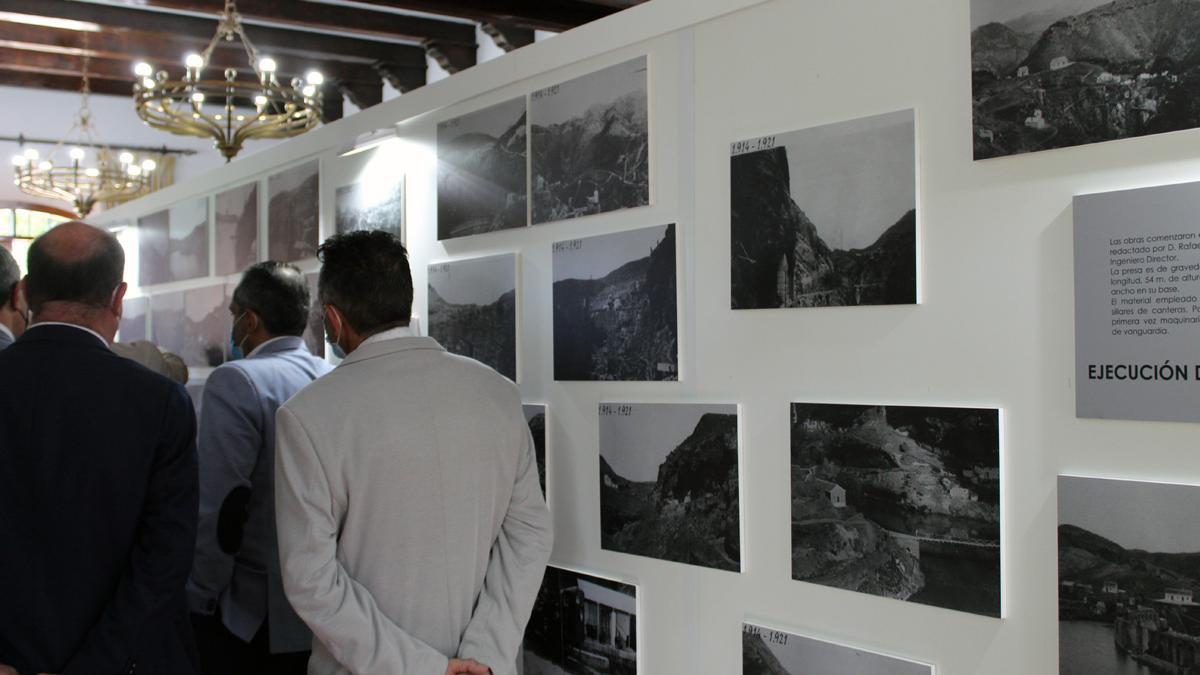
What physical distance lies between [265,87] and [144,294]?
1620 mm

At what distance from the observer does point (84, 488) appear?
2164mm

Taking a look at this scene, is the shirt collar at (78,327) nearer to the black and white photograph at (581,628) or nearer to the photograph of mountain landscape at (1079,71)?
the black and white photograph at (581,628)

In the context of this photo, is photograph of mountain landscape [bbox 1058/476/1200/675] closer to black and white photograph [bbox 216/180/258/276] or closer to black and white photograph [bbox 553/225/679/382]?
black and white photograph [bbox 553/225/679/382]

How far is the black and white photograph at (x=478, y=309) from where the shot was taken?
296cm

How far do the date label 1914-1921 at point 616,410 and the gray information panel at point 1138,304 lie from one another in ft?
3.77

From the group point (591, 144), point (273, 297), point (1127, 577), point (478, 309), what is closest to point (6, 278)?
point (273, 297)

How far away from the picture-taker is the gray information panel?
1.59 meters

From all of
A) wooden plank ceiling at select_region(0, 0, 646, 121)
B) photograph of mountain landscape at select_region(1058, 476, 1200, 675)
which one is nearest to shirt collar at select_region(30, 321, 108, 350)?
photograph of mountain landscape at select_region(1058, 476, 1200, 675)

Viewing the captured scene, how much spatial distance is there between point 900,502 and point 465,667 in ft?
3.39

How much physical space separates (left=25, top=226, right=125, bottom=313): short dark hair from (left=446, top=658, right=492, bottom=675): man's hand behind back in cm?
118

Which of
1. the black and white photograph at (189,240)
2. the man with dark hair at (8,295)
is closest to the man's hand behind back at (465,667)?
the man with dark hair at (8,295)

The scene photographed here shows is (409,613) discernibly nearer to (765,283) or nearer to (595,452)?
(595,452)

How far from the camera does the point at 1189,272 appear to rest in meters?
1.58

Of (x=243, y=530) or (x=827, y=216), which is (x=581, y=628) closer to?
(x=243, y=530)
